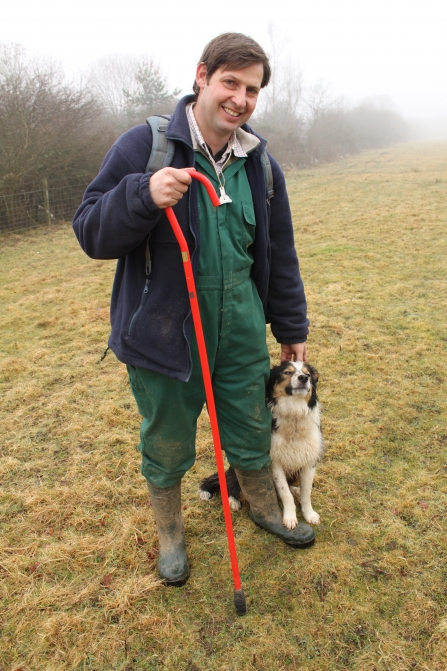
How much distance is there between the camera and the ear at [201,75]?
1836 mm

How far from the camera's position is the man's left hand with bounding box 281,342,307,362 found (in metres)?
2.57

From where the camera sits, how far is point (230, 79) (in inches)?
69.8

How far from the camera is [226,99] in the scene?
177 centimetres

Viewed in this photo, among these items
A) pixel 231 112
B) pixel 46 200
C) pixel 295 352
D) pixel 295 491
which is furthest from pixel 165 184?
pixel 46 200

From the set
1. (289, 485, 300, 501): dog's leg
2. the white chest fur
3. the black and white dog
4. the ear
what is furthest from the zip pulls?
(289, 485, 300, 501): dog's leg

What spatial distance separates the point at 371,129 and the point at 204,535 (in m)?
45.7

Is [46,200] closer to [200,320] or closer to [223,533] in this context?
[223,533]

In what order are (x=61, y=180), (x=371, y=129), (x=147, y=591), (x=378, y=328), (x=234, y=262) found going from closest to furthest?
(x=234, y=262), (x=147, y=591), (x=378, y=328), (x=61, y=180), (x=371, y=129)

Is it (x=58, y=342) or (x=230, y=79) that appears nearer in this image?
(x=230, y=79)

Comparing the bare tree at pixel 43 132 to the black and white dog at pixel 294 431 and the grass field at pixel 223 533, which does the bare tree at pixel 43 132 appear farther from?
the black and white dog at pixel 294 431

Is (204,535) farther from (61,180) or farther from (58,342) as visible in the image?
(61,180)

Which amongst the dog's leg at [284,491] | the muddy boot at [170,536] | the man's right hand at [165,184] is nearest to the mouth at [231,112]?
the man's right hand at [165,184]

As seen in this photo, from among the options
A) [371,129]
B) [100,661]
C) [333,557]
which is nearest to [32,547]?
[100,661]

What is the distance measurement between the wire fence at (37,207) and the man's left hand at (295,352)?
427 inches
